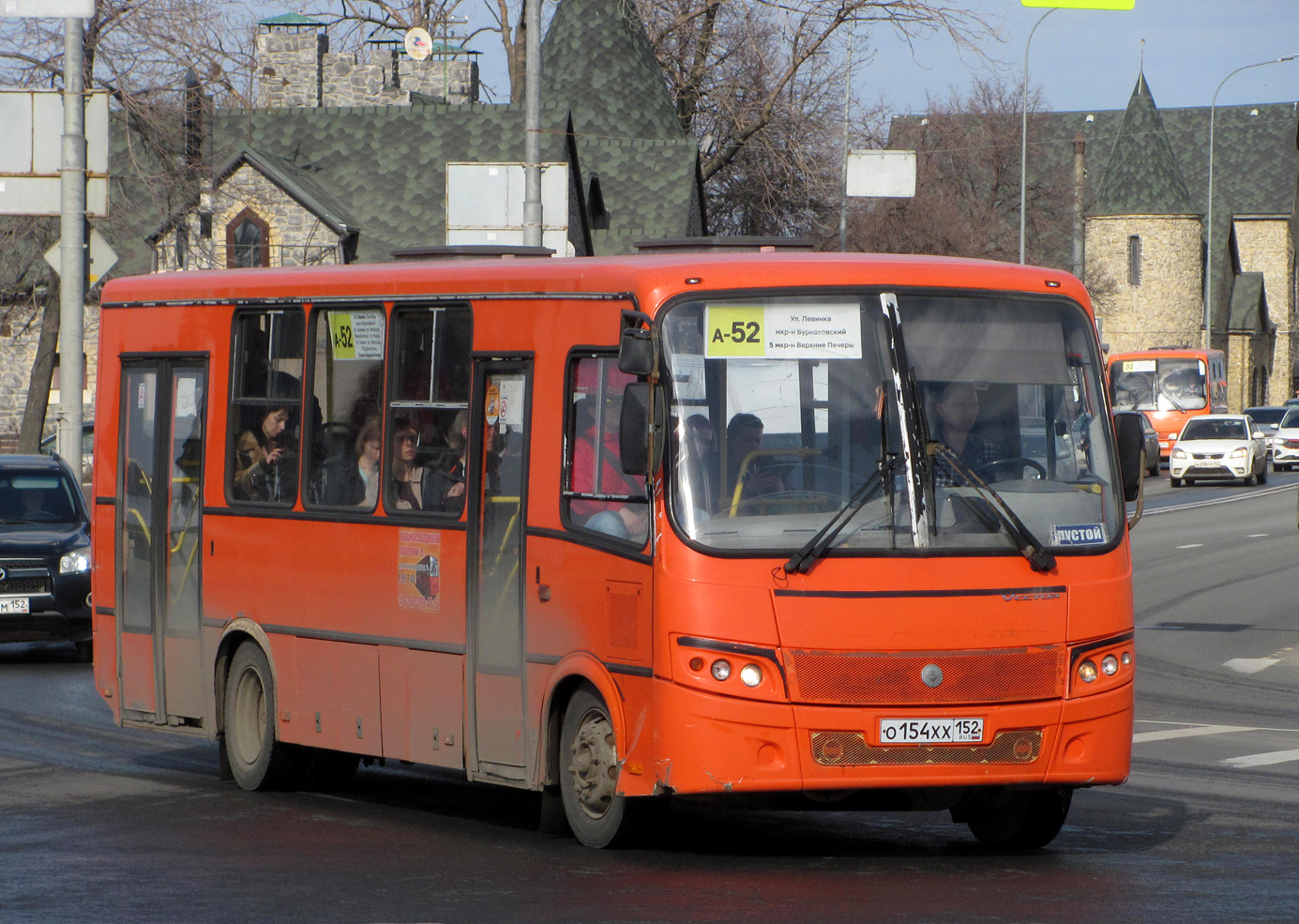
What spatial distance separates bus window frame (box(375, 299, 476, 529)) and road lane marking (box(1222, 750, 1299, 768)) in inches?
197

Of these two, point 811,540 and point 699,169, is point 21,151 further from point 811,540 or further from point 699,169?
point 699,169

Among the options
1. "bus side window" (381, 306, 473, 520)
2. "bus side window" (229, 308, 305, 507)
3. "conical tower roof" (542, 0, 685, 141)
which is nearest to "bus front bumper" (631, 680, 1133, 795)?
"bus side window" (381, 306, 473, 520)

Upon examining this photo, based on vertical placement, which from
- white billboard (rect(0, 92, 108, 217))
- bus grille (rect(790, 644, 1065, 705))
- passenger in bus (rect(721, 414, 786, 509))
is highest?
white billboard (rect(0, 92, 108, 217))

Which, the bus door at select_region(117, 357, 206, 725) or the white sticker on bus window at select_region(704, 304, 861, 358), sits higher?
the white sticker on bus window at select_region(704, 304, 861, 358)

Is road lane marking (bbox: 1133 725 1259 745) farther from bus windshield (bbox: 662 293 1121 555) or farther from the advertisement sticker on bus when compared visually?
the advertisement sticker on bus

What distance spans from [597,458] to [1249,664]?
10900 mm

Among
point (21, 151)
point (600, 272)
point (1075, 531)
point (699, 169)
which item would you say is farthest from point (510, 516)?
point (699, 169)

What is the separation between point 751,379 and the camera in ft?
27.9

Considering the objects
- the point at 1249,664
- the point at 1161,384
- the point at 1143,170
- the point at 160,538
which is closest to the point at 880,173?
the point at 1249,664

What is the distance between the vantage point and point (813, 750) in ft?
26.7

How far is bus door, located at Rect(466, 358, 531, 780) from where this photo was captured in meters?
9.34

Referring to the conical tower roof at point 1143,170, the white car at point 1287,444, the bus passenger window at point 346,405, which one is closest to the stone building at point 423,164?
the white car at point 1287,444

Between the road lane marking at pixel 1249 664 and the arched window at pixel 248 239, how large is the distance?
115 ft

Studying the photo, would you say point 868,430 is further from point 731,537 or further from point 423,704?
point 423,704
